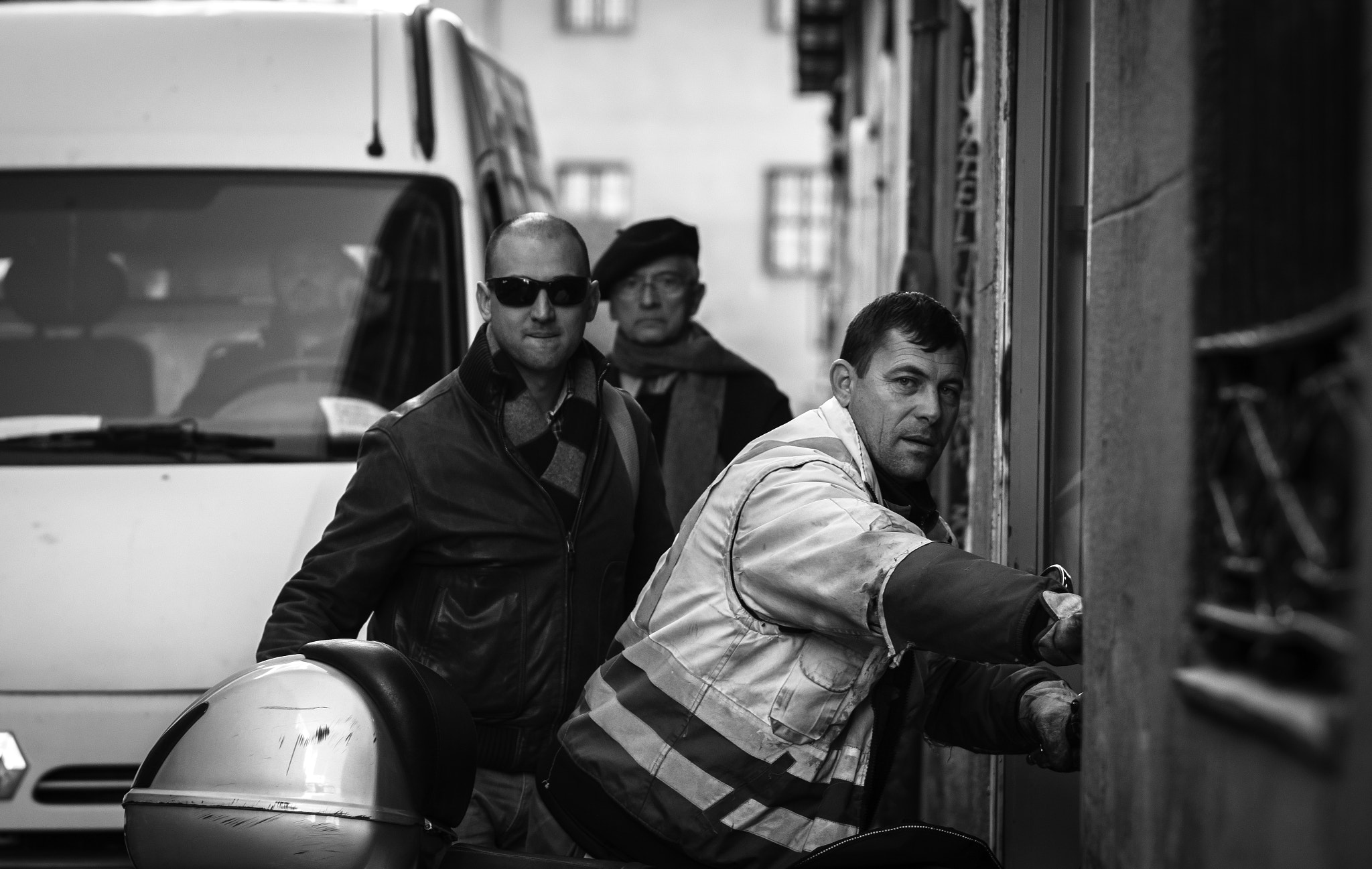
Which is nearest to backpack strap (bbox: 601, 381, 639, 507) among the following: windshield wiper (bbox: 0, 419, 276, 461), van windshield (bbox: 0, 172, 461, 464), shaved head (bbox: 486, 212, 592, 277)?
shaved head (bbox: 486, 212, 592, 277)

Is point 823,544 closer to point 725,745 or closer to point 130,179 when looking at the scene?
point 725,745

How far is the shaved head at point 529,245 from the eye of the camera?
3.71 m

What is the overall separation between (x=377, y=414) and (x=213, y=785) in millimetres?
2314

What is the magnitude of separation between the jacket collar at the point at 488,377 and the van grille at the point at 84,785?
4.67ft

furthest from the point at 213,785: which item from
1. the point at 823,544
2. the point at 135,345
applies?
the point at 135,345

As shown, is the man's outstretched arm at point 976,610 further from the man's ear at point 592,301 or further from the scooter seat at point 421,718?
the man's ear at point 592,301

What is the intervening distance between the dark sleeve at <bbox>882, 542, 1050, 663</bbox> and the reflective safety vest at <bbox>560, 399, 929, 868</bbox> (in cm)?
15

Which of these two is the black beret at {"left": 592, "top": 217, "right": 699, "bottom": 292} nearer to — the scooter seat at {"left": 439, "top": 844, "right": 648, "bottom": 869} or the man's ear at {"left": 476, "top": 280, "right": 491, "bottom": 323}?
the man's ear at {"left": 476, "top": 280, "right": 491, "bottom": 323}

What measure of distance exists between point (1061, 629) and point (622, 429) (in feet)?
5.06

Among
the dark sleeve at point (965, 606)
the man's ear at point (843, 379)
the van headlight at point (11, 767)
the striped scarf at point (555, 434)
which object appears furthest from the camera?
the van headlight at point (11, 767)

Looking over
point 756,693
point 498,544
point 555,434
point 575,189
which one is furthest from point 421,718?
point 575,189

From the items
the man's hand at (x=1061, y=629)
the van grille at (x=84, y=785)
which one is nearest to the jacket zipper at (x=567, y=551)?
the man's hand at (x=1061, y=629)

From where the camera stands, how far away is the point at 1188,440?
6.34ft

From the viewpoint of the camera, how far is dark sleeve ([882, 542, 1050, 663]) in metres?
2.29
